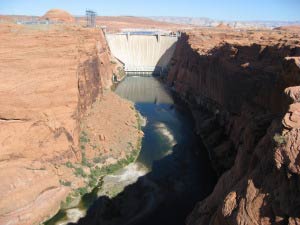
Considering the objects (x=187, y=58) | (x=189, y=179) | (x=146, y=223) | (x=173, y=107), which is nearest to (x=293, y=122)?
(x=146, y=223)

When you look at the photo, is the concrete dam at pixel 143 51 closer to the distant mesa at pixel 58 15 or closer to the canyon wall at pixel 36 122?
the distant mesa at pixel 58 15

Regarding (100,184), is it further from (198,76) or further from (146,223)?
(198,76)

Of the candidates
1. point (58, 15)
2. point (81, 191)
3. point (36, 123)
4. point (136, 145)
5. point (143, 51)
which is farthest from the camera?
point (58, 15)

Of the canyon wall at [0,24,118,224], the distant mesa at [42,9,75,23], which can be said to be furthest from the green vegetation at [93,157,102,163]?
the distant mesa at [42,9,75,23]

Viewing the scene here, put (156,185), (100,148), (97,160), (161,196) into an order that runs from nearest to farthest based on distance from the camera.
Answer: (161,196), (156,185), (97,160), (100,148)

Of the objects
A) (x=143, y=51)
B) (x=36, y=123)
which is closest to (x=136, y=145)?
(x=36, y=123)

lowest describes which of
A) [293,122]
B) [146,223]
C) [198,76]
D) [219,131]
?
[146,223]

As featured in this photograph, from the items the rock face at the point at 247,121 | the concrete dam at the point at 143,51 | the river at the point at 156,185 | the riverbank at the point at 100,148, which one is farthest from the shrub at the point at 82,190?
the concrete dam at the point at 143,51

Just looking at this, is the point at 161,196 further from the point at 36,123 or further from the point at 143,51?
the point at 143,51
